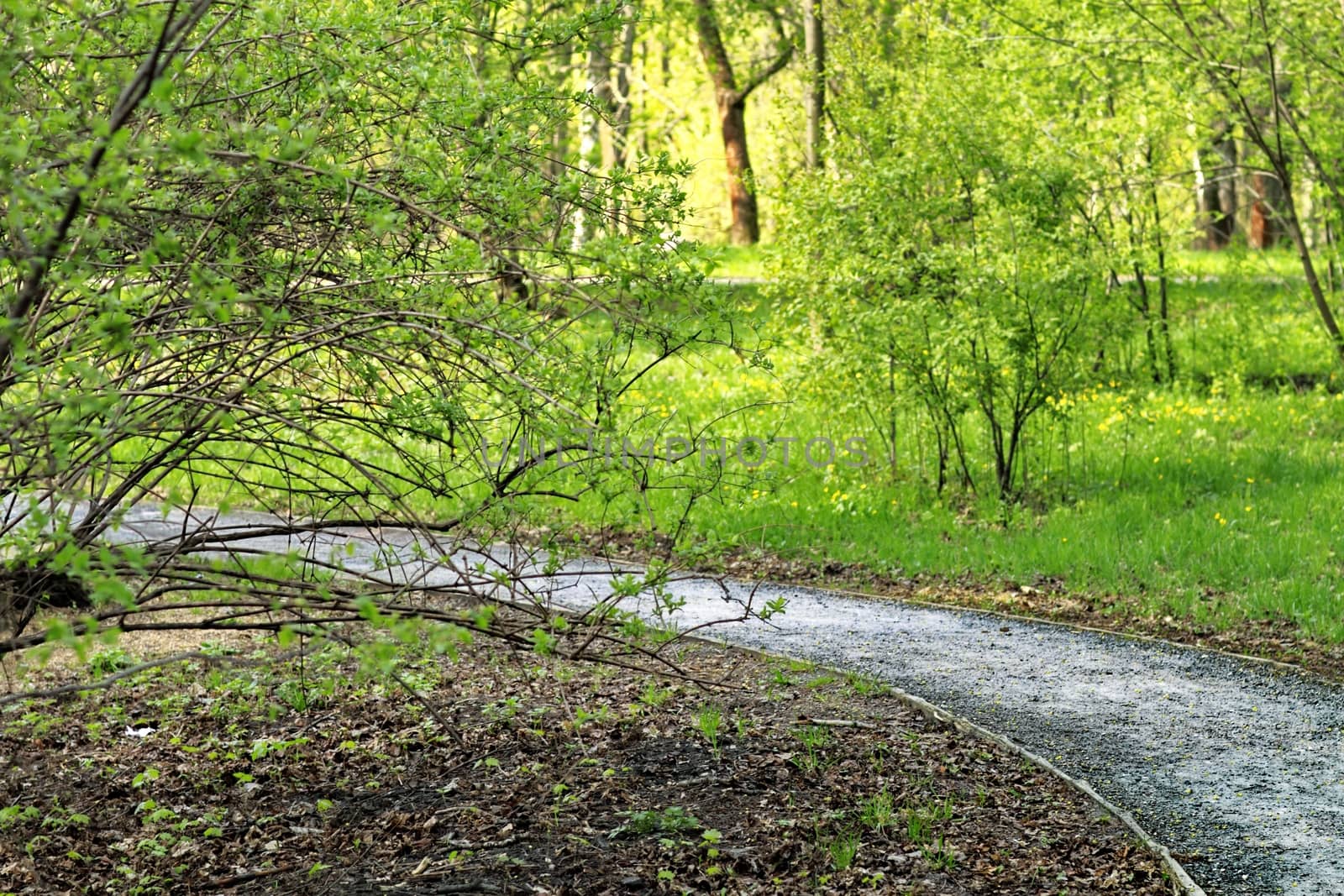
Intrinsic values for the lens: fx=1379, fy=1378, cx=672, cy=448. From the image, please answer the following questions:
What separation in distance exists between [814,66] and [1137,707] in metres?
8.96

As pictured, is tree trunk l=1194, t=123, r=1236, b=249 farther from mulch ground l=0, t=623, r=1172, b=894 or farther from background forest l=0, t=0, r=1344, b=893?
mulch ground l=0, t=623, r=1172, b=894

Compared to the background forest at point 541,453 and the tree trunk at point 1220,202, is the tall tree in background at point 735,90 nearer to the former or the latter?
the tree trunk at point 1220,202

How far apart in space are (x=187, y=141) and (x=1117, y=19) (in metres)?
10.2

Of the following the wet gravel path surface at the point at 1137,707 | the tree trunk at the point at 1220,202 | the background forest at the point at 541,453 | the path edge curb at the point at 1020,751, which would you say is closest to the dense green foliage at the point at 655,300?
the background forest at the point at 541,453

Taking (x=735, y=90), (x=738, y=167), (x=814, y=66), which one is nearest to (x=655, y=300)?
(x=814, y=66)

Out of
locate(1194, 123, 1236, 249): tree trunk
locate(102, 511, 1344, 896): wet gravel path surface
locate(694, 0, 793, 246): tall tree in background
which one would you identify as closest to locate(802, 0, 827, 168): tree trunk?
locate(1194, 123, 1236, 249): tree trunk

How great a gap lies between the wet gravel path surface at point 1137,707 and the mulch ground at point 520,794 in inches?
13.6

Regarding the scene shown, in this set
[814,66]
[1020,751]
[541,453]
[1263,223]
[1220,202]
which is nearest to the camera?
[541,453]

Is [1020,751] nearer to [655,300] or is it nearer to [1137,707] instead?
[1137,707]

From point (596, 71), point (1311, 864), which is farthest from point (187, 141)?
point (596, 71)

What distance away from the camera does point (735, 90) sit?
80.5ft

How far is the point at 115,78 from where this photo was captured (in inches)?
151

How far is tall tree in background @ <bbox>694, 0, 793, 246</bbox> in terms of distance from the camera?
22469 millimetres

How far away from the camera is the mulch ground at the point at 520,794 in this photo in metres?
4.62
